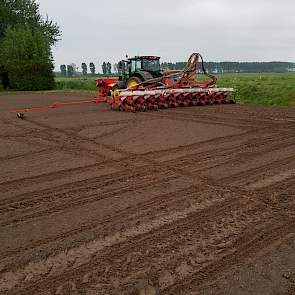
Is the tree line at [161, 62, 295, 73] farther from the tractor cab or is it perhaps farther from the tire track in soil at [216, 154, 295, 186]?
the tire track in soil at [216, 154, 295, 186]

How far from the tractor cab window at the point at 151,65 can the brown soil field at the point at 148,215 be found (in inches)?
389

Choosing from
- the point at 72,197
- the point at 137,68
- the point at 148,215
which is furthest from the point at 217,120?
the point at 148,215

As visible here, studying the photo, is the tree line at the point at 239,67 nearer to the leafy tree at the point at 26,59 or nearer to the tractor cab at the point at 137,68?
the leafy tree at the point at 26,59

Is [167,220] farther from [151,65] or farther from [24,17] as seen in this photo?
[24,17]

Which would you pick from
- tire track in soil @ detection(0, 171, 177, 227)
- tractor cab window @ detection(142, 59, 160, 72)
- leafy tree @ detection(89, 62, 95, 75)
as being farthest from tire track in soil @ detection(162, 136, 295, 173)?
leafy tree @ detection(89, 62, 95, 75)

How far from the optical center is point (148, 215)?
15.8ft

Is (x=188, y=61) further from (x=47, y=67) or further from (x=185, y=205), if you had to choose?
(x=47, y=67)

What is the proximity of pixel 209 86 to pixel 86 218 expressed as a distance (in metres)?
14.5

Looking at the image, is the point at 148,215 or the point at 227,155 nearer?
the point at 148,215

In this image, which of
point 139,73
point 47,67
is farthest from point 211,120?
point 47,67

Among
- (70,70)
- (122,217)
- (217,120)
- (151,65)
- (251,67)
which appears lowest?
(251,67)

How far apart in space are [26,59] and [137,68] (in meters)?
21.5

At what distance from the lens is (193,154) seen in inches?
314

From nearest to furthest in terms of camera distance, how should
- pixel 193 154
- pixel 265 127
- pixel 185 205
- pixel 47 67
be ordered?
pixel 185 205 < pixel 193 154 < pixel 265 127 < pixel 47 67
